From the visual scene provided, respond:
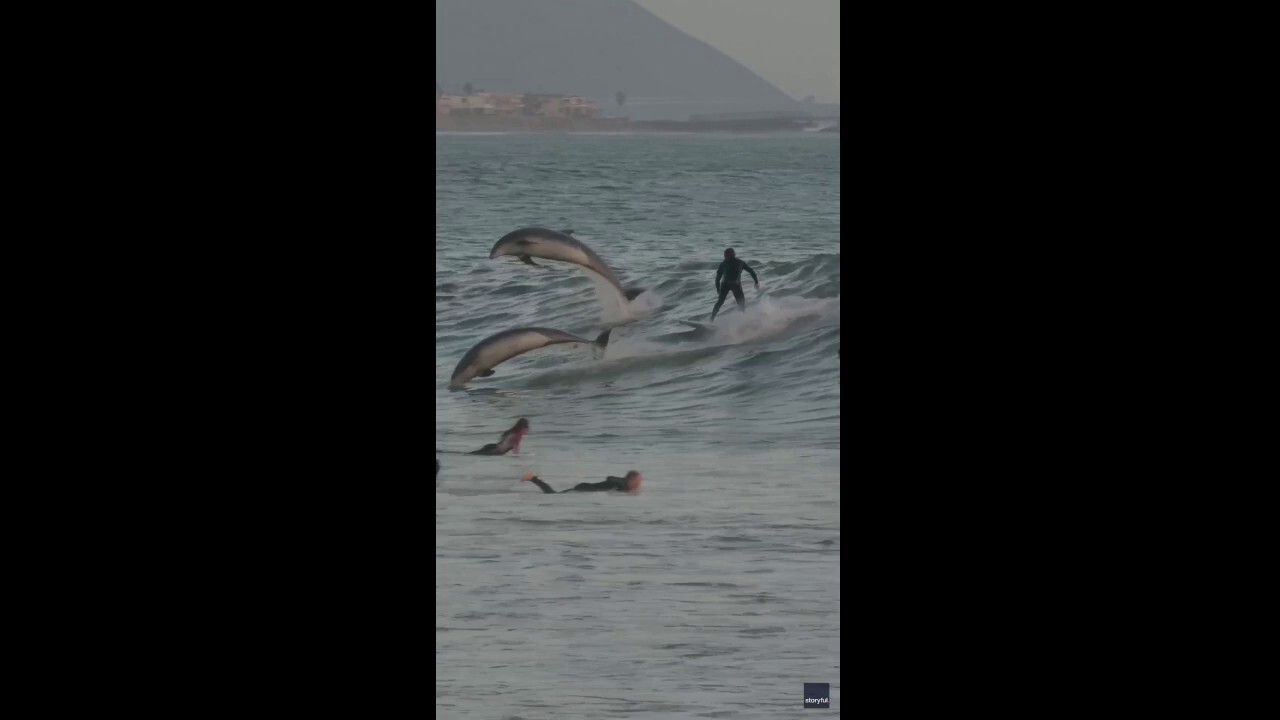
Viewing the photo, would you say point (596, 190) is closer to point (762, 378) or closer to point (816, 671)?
point (762, 378)

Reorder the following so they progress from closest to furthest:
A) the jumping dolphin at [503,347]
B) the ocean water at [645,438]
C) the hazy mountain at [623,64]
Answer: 1. the ocean water at [645,438]
2. the jumping dolphin at [503,347]
3. the hazy mountain at [623,64]

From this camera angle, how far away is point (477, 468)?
6074mm

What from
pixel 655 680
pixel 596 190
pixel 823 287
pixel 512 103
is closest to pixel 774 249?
pixel 823 287

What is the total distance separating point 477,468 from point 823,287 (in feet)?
4.31

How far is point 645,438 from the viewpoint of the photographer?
20.0 feet

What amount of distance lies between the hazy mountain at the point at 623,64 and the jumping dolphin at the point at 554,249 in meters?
0.55

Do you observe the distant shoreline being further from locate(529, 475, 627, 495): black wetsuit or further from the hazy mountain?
locate(529, 475, 627, 495): black wetsuit

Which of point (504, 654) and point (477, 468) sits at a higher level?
point (477, 468)

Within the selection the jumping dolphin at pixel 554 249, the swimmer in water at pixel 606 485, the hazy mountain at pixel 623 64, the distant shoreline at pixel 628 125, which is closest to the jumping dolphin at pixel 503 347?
the jumping dolphin at pixel 554 249

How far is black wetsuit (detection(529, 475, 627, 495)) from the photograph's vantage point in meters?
6.05

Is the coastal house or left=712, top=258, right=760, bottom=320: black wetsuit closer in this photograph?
left=712, top=258, right=760, bottom=320: black wetsuit

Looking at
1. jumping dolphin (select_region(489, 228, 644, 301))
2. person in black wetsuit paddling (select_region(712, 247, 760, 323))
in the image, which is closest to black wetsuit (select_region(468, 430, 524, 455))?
jumping dolphin (select_region(489, 228, 644, 301))

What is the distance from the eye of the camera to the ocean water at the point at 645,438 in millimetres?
5898

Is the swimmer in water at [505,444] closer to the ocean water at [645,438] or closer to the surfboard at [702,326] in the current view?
the ocean water at [645,438]
